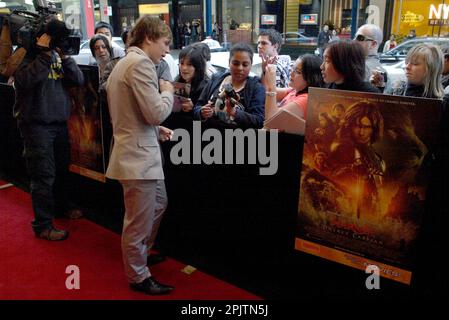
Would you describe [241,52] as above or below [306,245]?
above

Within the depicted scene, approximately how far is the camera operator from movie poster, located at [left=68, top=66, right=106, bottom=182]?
118 millimetres

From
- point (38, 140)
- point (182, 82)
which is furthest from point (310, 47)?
point (38, 140)

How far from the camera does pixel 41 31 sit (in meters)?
2.88

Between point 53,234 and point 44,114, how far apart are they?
0.96 meters

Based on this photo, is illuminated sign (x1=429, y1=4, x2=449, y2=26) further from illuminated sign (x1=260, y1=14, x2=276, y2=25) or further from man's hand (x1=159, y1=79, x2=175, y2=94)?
man's hand (x1=159, y1=79, x2=175, y2=94)

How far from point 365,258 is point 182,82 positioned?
1.89 m


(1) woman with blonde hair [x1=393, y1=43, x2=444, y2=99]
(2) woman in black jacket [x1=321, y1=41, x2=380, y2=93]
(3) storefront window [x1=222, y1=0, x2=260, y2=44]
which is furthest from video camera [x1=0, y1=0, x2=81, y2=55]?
(3) storefront window [x1=222, y1=0, x2=260, y2=44]

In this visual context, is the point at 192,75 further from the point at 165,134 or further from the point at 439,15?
the point at 439,15

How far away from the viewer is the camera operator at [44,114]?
2.87 metres

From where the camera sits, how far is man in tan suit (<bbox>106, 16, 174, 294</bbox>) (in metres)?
2.07

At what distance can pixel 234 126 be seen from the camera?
7.75 feet

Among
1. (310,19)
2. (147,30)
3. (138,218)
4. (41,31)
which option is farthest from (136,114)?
(310,19)

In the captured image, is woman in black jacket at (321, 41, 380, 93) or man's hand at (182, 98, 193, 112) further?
man's hand at (182, 98, 193, 112)

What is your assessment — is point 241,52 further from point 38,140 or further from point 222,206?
point 38,140
